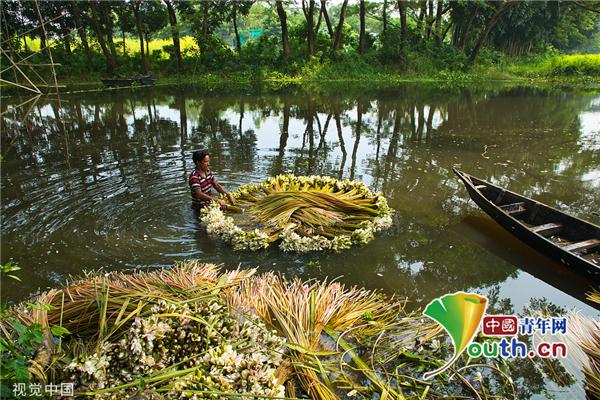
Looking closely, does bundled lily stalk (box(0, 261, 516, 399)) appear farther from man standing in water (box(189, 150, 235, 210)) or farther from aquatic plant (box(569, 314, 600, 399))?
man standing in water (box(189, 150, 235, 210))

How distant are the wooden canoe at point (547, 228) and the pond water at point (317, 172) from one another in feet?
1.18

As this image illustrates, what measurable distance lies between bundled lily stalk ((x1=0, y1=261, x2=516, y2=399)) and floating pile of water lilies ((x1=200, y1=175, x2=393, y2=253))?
1.37 metres

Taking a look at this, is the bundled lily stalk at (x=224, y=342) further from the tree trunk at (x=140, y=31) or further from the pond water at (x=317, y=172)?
the tree trunk at (x=140, y=31)

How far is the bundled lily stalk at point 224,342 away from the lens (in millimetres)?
2672

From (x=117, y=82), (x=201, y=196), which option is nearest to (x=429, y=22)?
(x=117, y=82)

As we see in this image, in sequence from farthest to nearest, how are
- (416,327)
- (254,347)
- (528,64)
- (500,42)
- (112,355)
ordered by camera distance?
(500,42), (528,64), (416,327), (254,347), (112,355)

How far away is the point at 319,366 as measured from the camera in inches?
121

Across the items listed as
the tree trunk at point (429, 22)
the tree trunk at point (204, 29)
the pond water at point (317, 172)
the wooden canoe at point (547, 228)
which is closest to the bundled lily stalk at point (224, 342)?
the pond water at point (317, 172)

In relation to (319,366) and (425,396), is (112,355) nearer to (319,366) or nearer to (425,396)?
(319,366)

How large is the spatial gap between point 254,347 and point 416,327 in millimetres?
1549

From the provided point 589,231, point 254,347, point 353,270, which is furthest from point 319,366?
point 589,231

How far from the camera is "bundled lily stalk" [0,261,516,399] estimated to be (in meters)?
2.67

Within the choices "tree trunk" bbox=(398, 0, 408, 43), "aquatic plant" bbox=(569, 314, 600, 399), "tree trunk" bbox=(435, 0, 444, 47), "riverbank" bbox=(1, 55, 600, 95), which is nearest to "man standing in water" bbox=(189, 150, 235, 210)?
"aquatic plant" bbox=(569, 314, 600, 399)

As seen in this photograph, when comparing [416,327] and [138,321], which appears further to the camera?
[416,327]
